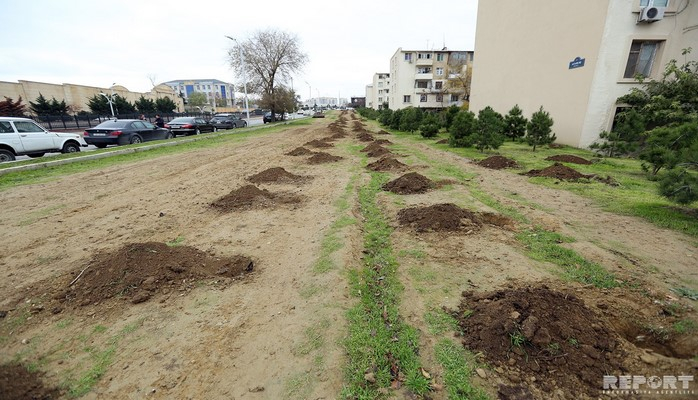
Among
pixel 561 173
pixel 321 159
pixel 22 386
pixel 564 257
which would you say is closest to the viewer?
pixel 22 386

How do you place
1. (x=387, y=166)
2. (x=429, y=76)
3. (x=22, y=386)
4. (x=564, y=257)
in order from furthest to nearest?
(x=429, y=76), (x=387, y=166), (x=564, y=257), (x=22, y=386)

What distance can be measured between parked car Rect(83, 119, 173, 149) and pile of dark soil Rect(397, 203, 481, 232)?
654 inches

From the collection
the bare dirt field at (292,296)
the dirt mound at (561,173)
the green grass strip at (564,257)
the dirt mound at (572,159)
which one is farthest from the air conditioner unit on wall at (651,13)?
the green grass strip at (564,257)

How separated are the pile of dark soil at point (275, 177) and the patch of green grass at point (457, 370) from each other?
273 inches

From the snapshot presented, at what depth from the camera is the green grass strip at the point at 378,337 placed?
2420 millimetres

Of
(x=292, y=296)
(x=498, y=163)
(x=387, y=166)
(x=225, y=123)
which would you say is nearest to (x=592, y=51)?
(x=498, y=163)

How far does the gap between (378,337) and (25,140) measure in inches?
633

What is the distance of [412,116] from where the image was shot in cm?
2373

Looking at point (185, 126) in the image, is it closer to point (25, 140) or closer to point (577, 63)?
point (25, 140)

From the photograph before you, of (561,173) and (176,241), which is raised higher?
(561,173)

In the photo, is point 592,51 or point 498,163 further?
point 592,51

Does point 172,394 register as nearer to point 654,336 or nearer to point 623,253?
point 654,336

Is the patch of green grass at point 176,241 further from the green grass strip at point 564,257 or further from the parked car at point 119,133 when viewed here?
the parked car at point 119,133

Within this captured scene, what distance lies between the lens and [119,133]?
51.3 feet
